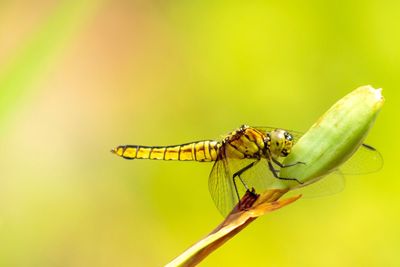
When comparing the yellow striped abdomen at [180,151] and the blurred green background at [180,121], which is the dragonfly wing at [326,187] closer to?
the yellow striped abdomen at [180,151]

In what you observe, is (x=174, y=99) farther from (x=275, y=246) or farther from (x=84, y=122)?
(x=275, y=246)

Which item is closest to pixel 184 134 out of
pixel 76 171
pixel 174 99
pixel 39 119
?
pixel 174 99

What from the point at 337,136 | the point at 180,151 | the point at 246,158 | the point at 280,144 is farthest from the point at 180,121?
the point at 337,136

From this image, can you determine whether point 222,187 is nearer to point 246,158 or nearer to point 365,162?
point 246,158

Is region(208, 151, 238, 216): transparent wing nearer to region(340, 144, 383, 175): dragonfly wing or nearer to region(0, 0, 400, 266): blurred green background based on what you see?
region(340, 144, 383, 175): dragonfly wing

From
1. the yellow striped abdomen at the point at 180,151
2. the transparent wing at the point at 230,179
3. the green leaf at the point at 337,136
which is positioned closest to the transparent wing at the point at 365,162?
the transparent wing at the point at 230,179

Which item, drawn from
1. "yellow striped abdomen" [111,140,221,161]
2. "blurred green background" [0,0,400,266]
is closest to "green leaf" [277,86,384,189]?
"yellow striped abdomen" [111,140,221,161]
